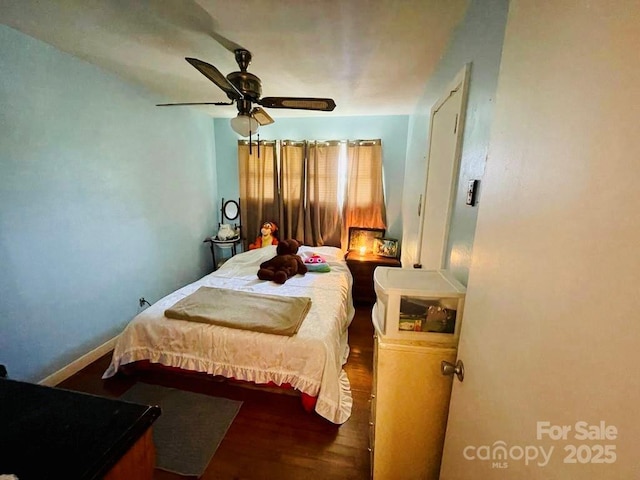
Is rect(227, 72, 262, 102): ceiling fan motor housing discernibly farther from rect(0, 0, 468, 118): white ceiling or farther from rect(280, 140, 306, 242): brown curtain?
rect(280, 140, 306, 242): brown curtain

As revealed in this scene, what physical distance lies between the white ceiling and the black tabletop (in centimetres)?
171

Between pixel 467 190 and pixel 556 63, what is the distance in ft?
2.16

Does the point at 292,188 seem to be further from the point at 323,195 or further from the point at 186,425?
the point at 186,425

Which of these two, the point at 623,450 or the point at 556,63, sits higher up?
the point at 556,63

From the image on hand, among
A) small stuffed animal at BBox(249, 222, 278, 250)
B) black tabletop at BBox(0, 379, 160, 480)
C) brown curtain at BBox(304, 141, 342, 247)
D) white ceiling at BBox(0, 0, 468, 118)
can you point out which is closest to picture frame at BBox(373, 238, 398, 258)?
brown curtain at BBox(304, 141, 342, 247)

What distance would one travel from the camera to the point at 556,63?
1.66ft

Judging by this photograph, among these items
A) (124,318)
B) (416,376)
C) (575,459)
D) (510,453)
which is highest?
(575,459)

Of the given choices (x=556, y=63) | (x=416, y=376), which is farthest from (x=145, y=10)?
(x=416, y=376)

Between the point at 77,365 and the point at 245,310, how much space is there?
1.48 metres

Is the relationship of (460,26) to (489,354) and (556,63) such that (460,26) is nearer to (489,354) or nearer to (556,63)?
(556,63)

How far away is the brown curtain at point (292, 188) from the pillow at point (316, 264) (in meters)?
0.71

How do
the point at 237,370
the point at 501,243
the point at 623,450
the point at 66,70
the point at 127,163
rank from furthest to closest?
the point at 127,163, the point at 66,70, the point at 237,370, the point at 501,243, the point at 623,450

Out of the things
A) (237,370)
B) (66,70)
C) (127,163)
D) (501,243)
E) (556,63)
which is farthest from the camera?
(127,163)

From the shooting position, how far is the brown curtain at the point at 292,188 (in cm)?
341
